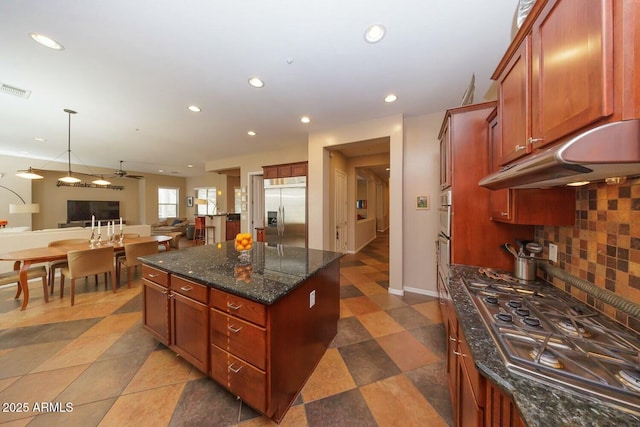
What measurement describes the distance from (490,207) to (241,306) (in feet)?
7.05

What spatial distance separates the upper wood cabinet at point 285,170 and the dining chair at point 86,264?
319cm

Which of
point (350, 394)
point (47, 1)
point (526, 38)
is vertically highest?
point (47, 1)

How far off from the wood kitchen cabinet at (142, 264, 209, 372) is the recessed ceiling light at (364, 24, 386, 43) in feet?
7.92

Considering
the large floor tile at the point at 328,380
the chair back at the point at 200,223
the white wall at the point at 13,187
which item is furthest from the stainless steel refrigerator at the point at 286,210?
the white wall at the point at 13,187

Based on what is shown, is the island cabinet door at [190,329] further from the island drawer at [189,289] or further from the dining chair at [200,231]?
the dining chair at [200,231]

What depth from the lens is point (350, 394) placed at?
1532mm

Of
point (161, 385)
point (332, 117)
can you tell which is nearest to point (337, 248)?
point (332, 117)

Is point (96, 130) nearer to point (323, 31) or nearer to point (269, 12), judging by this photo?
point (269, 12)

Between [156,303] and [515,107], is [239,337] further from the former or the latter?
[515,107]

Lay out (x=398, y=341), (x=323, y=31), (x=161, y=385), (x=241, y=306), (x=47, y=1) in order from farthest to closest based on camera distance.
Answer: (x=398, y=341)
(x=323, y=31)
(x=161, y=385)
(x=47, y=1)
(x=241, y=306)

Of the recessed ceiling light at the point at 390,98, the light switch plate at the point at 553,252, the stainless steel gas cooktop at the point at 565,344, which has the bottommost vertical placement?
the stainless steel gas cooktop at the point at 565,344

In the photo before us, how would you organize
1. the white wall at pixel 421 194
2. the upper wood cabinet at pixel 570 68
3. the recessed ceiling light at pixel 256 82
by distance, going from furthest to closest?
the white wall at pixel 421 194
the recessed ceiling light at pixel 256 82
the upper wood cabinet at pixel 570 68

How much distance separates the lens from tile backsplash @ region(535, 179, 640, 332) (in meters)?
0.90

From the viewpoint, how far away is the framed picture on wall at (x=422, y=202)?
127 inches
